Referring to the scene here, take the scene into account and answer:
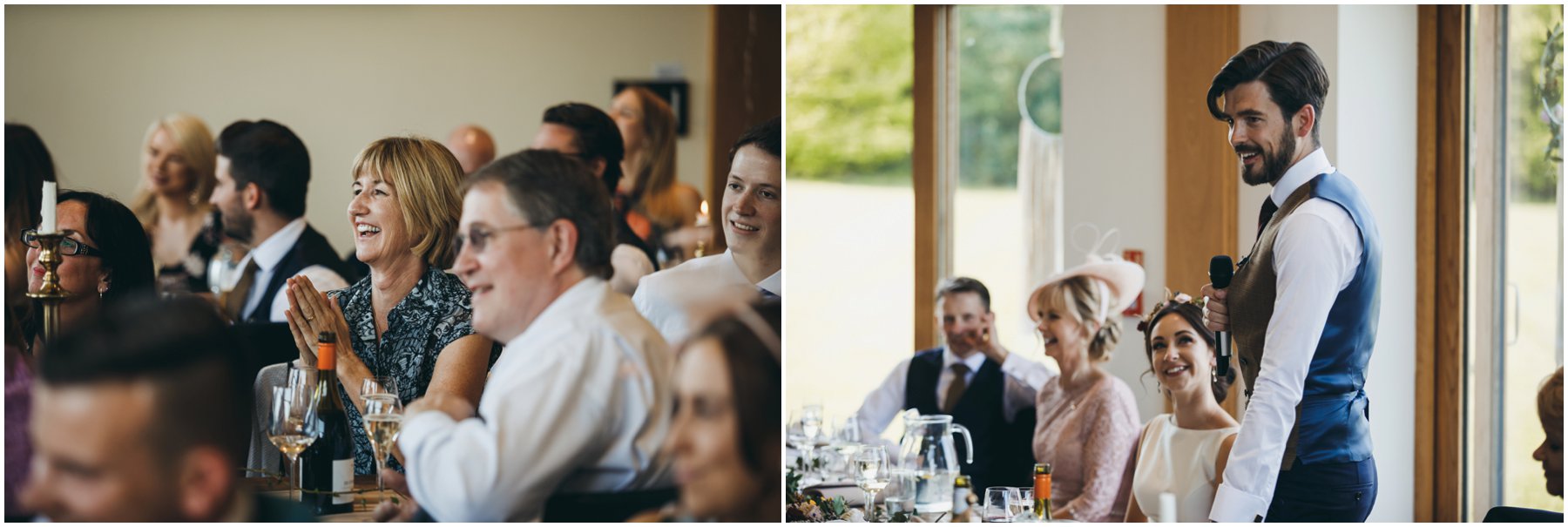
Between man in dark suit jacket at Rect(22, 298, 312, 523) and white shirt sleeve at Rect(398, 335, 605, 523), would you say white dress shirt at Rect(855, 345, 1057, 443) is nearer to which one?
white shirt sleeve at Rect(398, 335, 605, 523)

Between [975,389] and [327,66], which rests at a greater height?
[327,66]

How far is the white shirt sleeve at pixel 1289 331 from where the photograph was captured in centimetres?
308

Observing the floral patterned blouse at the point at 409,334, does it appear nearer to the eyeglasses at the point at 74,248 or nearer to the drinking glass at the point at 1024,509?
the eyeglasses at the point at 74,248

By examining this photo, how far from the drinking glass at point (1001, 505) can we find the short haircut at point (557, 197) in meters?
1.27

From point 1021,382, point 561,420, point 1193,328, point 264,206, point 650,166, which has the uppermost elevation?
point 650,166

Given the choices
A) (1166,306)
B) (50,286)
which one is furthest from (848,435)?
(50,286)

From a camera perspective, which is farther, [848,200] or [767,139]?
[848,200]

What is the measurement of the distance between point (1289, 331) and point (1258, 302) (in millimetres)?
131

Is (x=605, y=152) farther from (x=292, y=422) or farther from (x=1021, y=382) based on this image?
(x=1021, y=382)

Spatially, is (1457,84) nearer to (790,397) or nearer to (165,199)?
(790,397)

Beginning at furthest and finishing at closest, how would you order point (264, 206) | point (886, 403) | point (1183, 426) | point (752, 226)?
point (886, 403) < point (264, 206) < point (1183, 426) < point (752, 226)

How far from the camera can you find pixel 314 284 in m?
2.92

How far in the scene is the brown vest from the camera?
3135 millimetres

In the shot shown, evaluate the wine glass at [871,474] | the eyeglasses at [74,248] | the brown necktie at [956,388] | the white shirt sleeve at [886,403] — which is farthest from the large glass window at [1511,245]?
the eyeglasses at [74,248]
